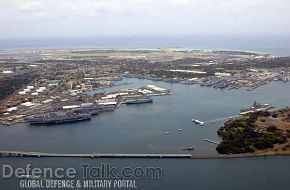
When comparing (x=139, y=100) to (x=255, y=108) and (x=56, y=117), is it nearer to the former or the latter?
(x=56, y=117)

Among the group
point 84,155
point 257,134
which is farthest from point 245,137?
point 84,155

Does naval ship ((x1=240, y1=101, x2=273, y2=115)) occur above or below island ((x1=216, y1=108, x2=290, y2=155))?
above

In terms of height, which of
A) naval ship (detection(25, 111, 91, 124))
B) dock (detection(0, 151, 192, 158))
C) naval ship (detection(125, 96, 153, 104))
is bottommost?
dock (detection(0, 151, 192, 158))

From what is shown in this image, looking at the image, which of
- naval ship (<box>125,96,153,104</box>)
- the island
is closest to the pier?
the island

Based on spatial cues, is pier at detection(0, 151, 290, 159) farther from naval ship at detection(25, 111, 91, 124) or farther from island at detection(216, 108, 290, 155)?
A: naval ship at detection(25, 111, 91, 124)

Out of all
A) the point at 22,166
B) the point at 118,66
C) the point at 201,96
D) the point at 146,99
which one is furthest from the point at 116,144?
the point at 118,66

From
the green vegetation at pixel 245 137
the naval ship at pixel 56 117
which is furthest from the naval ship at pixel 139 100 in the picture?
the green vegetation at pixel 245 137

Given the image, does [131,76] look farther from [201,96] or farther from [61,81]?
[201,96]

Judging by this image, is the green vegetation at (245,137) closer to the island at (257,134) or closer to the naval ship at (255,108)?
the island at (257,134)
